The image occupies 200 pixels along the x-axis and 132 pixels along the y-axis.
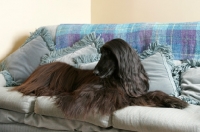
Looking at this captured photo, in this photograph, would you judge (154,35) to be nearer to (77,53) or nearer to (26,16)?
(77,53)

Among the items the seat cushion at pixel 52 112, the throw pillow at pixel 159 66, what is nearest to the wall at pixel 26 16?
the seat cushion at pixel 52 112

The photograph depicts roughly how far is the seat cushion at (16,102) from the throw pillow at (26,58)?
0.33 metres

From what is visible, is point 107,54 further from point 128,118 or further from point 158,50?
point 158,50

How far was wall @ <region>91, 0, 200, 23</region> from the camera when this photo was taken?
254 cm

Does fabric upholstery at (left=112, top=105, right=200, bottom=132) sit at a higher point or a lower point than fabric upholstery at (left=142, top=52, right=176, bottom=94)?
lower

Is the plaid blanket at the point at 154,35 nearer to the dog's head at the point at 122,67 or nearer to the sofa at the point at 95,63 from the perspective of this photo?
the sofa at the point at 95,63

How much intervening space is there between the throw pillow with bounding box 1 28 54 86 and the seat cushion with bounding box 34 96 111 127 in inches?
22.7

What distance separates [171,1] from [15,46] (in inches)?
63.9

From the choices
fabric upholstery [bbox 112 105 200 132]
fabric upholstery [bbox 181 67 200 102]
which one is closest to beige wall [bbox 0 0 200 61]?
fabric upholstery [bbox 181 67 200 102]

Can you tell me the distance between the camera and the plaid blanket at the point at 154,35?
2.02 m

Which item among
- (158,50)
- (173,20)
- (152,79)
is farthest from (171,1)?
(152,79)

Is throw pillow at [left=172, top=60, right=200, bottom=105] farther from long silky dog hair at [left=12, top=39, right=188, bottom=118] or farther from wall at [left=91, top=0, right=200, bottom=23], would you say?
wall at [left=91, top=0, right=200, bottom=23]

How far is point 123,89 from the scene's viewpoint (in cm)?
161

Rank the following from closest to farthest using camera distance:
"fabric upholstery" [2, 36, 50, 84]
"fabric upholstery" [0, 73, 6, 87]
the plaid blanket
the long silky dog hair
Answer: the long silky dog hair < the plaid blanket < "fabric upholstery" [0, 73, 6, 87] < "fabric upholstery" [2, 36, 50, 84]
